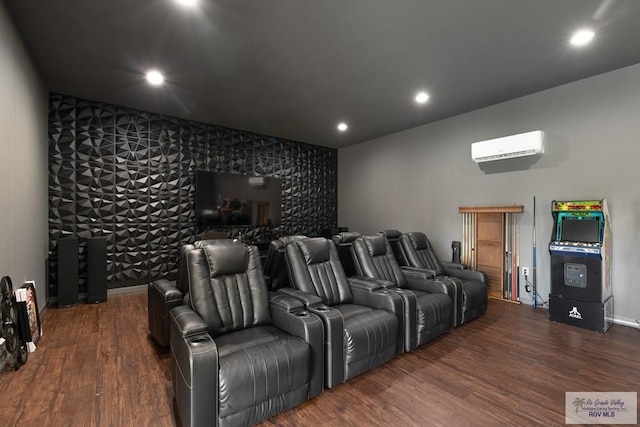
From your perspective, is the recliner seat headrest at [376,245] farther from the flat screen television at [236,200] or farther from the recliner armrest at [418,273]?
the flat screen television at [236,200]

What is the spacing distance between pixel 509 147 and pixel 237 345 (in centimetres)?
445

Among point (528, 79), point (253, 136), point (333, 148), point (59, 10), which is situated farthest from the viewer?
point (333, 148)

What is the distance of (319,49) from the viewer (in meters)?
3.27

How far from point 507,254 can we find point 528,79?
8.23 feet

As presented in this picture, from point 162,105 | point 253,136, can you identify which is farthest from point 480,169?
point 162,105

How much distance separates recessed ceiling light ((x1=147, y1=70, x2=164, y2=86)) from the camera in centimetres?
379

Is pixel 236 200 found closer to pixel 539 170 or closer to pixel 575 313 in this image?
pixel 539 170

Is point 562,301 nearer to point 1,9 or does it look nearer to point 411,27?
point 411,27

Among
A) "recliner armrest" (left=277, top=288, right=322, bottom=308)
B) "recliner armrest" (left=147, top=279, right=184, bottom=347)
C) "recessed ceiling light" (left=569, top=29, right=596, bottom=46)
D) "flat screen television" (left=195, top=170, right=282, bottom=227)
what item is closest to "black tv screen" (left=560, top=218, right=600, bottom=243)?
"recessed ceiling light" (left=569, top=29, right=596, bottom=46)

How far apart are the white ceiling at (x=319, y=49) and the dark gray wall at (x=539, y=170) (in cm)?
31

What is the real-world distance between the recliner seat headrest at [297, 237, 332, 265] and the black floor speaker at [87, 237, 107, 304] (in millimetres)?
3386

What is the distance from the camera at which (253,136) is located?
6531 millimetres

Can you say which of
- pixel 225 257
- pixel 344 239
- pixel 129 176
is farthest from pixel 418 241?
pixel 129 176

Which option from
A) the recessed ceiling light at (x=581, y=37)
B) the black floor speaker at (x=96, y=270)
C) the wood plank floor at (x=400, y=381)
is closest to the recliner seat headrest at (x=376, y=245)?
the wood plank floor at (x=400, y=381)
